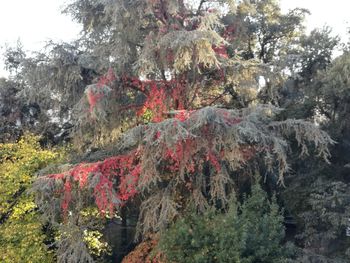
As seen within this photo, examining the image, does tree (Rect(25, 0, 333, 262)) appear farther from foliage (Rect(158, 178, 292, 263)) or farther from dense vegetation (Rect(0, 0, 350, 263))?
foliage (Rect(158, 178, 292, 263))

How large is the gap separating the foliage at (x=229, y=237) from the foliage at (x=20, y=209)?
3.19m

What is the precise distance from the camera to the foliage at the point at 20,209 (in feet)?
29.8

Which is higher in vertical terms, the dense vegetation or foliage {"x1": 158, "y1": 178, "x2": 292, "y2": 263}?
the dense vegetation

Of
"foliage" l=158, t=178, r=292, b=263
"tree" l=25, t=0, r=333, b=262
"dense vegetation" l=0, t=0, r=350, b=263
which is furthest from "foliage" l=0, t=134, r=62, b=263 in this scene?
"foliage" l=158, t=178, r=292, b=263

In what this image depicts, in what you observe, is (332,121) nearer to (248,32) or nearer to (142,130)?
(248,32)

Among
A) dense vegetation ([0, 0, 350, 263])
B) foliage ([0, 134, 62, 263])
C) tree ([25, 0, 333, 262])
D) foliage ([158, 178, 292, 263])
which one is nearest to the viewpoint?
foliage ([158, 178, 292, 263])

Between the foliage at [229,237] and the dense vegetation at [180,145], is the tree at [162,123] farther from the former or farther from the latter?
the foliage at [229,237]

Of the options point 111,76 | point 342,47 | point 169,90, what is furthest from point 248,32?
point 111,76

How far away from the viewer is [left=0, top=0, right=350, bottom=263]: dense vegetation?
7.74 meters

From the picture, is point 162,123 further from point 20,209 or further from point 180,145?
point 20,209

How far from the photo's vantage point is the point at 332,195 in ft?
28.9

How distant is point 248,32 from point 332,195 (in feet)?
18.8

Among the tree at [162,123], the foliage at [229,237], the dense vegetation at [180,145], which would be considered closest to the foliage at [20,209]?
the dense vegetation at [180,145]

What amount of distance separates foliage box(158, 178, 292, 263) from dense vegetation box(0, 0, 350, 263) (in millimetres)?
27
